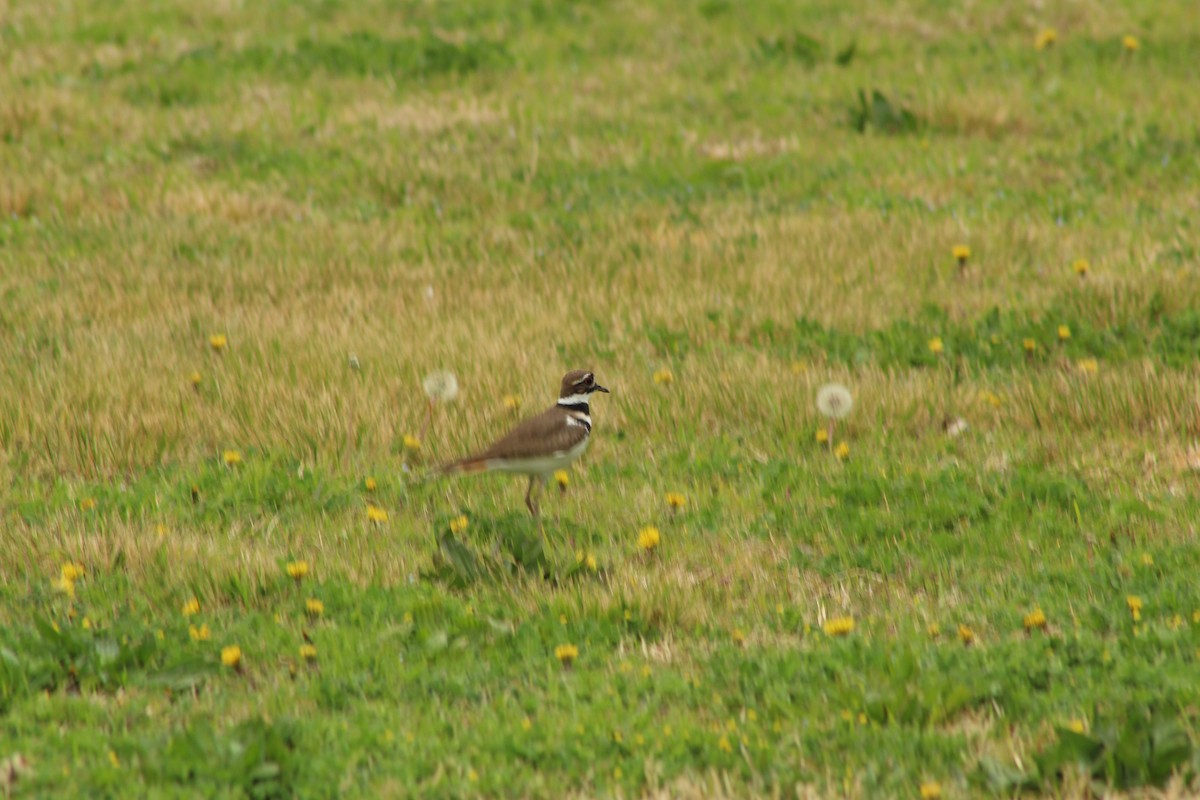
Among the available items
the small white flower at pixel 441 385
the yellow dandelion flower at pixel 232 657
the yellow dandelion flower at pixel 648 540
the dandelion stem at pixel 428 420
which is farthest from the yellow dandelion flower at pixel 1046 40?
the yellow dandelion flower at pixel 232 657

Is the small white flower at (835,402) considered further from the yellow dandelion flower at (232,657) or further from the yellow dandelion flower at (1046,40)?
the yellow dandelion flower at (1046,40)

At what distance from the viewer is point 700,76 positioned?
1633cm

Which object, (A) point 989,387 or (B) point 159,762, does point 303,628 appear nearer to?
(B) point 159,762

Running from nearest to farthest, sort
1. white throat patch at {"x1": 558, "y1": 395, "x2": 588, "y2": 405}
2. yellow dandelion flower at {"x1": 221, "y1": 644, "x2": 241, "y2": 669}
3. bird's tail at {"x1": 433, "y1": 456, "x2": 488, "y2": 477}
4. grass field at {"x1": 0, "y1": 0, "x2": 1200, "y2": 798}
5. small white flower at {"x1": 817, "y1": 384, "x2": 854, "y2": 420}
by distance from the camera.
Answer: grass field at {"x1": 0, "y1": 0, "x2": 1200, "y2": 798} < yellow dandelion flower at {"x1": 221, "y1": 644, "x2": 241, "y2": 669} < bird's tail at {"x1": 433, "y1": 456, "x2": 488, "y2": 477} < white throat patch at {"x1": 558, "y1": 395, "x2": 588, "y2": 405} < small white flower at {"x1": 817, "y1": 384, "x2": 854, "y2": 420}

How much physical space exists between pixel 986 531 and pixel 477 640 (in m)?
2.75

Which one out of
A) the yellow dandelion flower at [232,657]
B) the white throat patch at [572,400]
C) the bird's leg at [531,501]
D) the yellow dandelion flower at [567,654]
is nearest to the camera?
Result: the yellow dandelion flower at [232,657]

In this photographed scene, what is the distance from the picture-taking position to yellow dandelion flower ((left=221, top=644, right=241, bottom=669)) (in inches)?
232

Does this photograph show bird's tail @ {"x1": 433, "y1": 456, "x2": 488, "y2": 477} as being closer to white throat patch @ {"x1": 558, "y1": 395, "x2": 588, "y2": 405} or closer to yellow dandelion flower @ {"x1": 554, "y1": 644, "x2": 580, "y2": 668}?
white throat patch @ {"x1": 558, "y1": 395, "x2": 588, "y2": 405}

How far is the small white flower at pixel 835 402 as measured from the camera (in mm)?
8477

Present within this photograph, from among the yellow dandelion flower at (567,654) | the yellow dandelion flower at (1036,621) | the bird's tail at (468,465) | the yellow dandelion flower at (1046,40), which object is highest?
the yellow dandelion flower at (1046,40)

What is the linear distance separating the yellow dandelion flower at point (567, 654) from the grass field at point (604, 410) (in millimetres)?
118

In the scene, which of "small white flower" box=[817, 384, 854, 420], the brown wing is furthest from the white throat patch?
"small white flower" box=[817, 384, 854, 420]

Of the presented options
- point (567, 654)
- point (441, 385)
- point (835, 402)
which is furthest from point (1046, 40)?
point (567, 654)

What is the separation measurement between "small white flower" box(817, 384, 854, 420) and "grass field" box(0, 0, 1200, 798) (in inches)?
5.7
